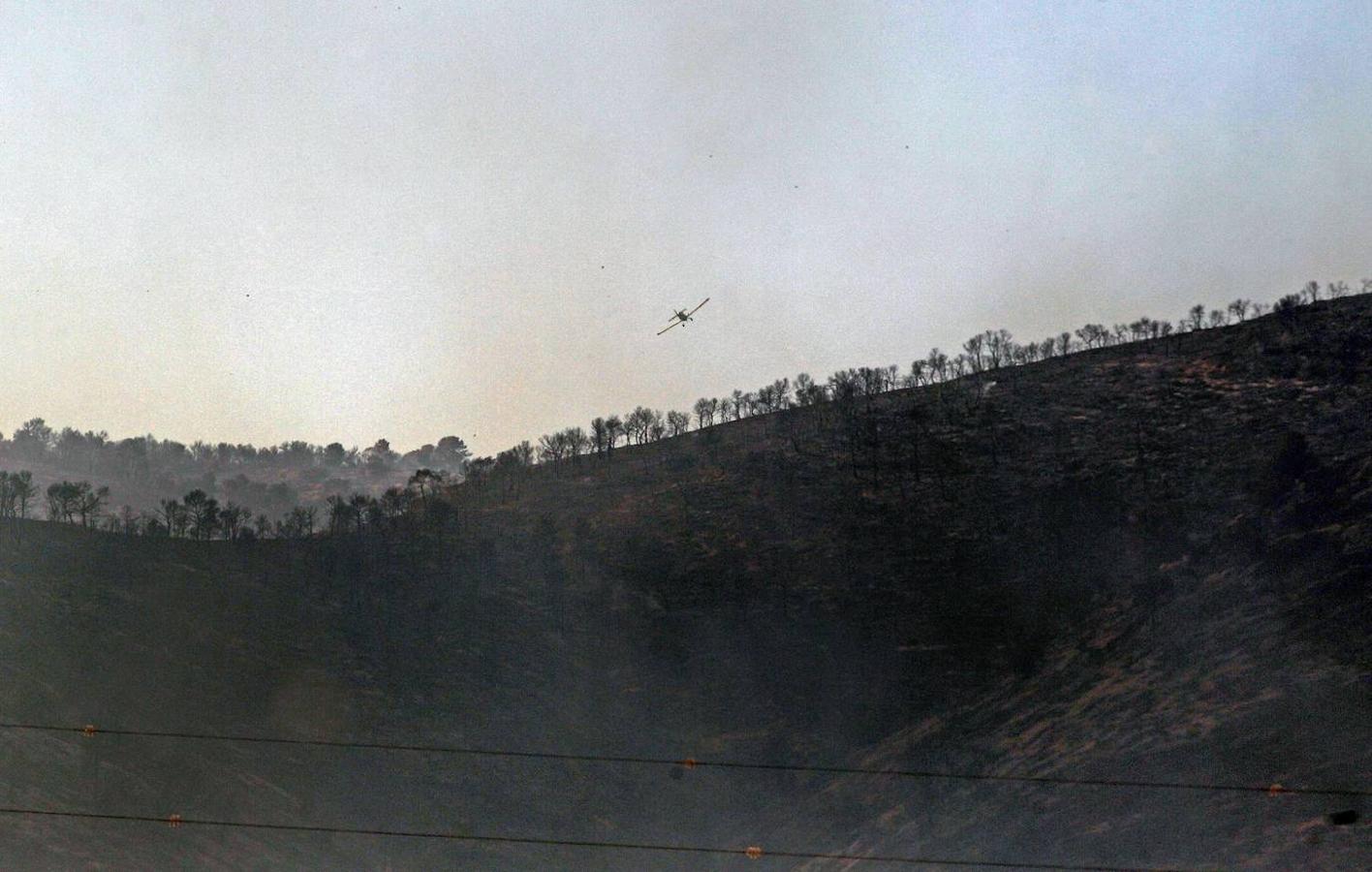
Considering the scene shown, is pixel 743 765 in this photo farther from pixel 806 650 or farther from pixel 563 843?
pixel 806 650

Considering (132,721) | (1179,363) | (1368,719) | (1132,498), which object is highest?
(1179,363)

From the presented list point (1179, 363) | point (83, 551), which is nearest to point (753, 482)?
point (1179, 363)

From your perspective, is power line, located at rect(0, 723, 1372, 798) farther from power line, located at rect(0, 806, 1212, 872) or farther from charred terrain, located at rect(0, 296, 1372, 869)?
power line, located at rect(0, 806, 1212, 872)

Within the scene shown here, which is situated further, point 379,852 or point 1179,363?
point 1179,363

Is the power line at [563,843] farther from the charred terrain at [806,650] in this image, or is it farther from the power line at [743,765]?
the power line at [743,765]

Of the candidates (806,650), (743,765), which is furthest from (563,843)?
(806,650)

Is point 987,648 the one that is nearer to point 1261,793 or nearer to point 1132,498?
point 1132,498
